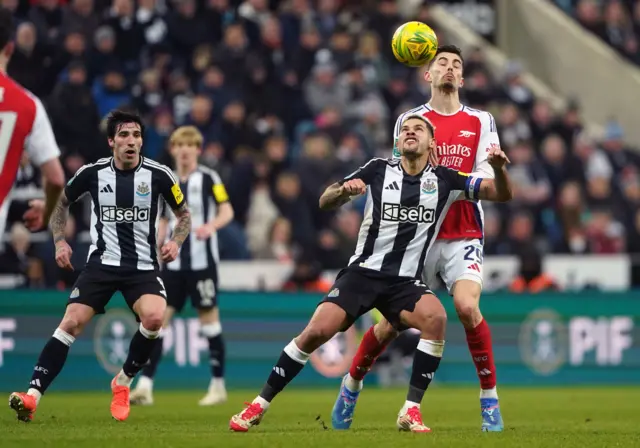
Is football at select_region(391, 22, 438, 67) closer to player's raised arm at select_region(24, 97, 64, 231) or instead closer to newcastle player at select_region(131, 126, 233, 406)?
player's raised arm at select_region(24, 97, 64, 231)

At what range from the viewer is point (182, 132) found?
13.5 meters

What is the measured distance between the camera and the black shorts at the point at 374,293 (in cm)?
924

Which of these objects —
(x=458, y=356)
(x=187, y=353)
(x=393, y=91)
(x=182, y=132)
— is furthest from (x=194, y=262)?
(x=393, y=91)

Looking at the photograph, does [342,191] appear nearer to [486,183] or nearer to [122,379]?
[486,183]

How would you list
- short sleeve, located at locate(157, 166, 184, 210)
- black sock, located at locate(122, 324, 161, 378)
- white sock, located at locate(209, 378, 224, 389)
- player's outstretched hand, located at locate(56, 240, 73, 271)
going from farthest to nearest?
white sock, located at locate(209, 378, 224, 389) < black sock, located at locate(122, 324, 161, 378) < short sleeve, located at locate(157, 166, 184, 210) < player's outstretched hand, located at locate(56, 240, 73, 271)

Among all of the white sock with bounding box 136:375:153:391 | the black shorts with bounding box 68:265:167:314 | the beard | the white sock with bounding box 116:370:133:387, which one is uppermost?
the beard

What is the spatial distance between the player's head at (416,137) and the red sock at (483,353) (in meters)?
1.36

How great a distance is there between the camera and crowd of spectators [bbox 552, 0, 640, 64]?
25.8 m

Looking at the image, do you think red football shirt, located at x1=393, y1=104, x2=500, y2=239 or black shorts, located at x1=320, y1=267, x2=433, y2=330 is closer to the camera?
black shorts, located at x1=320, y1=267, x2=433, y2=330

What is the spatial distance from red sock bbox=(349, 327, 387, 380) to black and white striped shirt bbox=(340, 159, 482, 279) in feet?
2.46

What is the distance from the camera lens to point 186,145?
1354 centimetres

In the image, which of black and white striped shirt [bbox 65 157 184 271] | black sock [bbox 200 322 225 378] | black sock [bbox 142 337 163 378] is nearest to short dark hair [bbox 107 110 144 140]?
black and white striped shirt [bbox 65 157 184 271]

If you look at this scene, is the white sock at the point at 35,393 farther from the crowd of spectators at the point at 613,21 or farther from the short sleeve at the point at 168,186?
the crowd of spectators at the point at 613,21

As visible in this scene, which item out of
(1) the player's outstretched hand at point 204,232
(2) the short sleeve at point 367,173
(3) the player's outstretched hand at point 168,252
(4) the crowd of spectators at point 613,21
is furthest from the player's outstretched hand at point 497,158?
(4) the crowd of spectators at point 613,21
